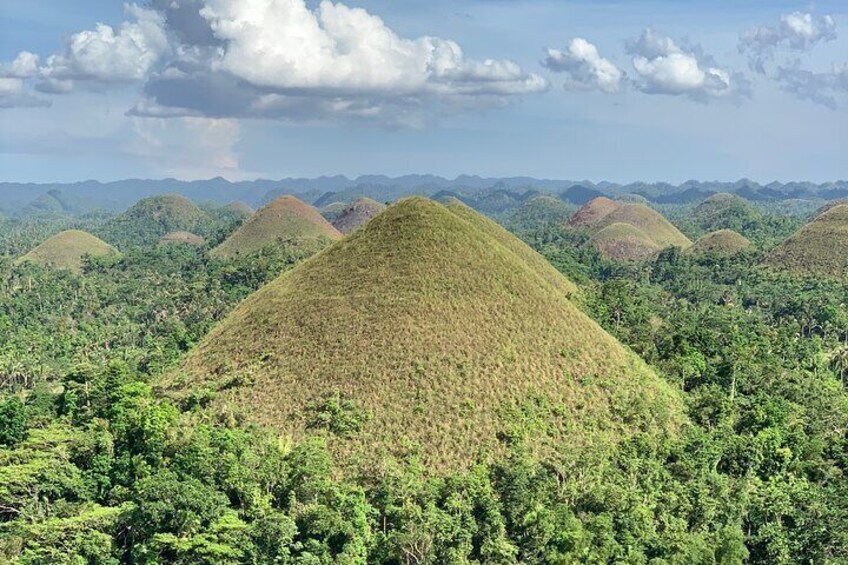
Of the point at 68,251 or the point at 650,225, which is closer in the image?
the point at 68,251

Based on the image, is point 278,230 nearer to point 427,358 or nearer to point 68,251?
point 68,251

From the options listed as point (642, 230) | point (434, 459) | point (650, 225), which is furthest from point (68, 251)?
point (434, 459)

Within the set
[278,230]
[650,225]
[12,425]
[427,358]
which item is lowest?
[12,425]

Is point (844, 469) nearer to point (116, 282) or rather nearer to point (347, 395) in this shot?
point (347, 395)

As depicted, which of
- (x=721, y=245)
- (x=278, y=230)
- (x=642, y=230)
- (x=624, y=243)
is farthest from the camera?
(x=642, y=230)

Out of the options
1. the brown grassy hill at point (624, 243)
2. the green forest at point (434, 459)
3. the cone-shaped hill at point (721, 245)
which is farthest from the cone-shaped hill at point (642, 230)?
the green forest at point (434, 459)

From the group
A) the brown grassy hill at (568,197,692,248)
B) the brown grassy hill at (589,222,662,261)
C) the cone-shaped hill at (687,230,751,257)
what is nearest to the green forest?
the cone-shaped hill at (687,230,751,257)

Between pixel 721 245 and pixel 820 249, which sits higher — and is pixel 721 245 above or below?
below

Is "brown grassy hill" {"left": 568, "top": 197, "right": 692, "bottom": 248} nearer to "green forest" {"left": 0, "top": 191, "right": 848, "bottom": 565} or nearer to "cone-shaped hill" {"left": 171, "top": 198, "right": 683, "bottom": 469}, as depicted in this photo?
"green forest" {"left": 0, "top": 191, "right": 848, "bottom": 565}

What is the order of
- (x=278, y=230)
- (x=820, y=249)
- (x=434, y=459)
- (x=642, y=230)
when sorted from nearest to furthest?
(x=434, y=459), (x=820, y=249), (x=278, y=230), (x=642, y=230)

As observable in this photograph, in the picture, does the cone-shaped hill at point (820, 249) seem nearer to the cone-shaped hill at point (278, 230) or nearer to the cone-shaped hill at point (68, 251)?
the cone-shaped hill at point (278, 230)
